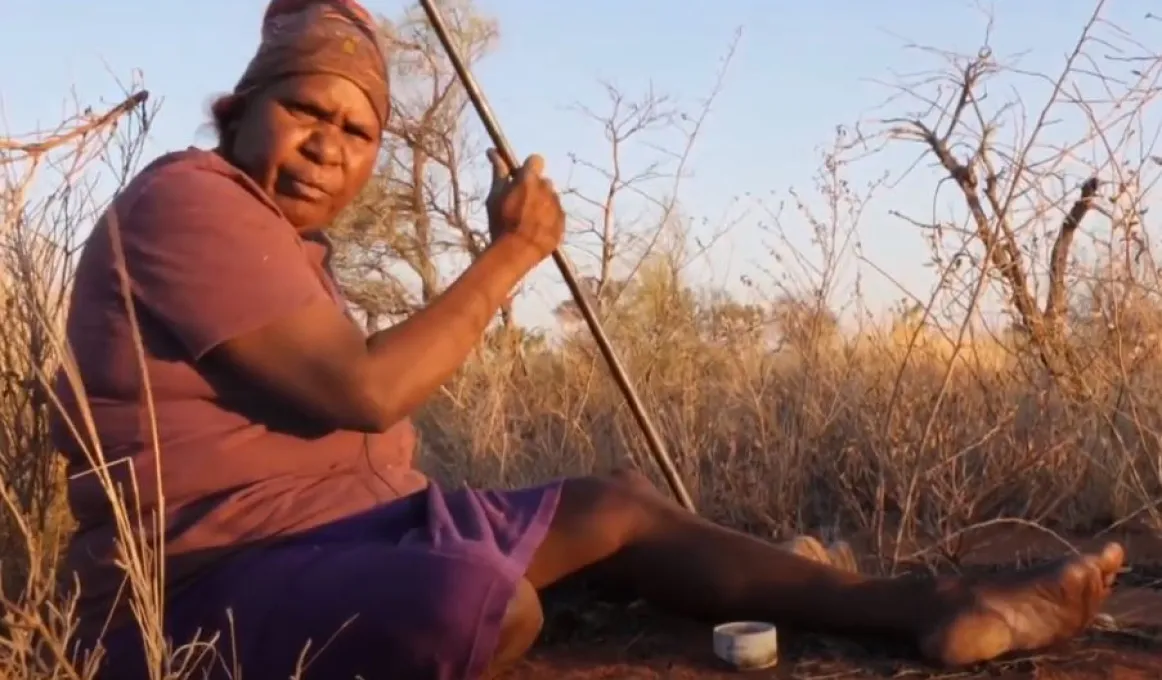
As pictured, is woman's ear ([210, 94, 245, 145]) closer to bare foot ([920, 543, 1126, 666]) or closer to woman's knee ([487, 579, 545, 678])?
woman's knee ([487, 579, 545, 678])

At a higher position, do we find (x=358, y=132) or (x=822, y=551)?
(x=358, y=132)

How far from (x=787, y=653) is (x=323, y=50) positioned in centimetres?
133

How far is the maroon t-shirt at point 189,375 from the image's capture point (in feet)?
6.52

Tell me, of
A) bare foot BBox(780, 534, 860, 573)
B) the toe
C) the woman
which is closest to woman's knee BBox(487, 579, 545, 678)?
the woman

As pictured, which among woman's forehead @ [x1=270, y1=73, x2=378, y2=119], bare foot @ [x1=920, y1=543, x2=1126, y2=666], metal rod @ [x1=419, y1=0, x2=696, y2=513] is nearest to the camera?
bare foot @ [x1=920, y1=543, x2=1126, y2=666]

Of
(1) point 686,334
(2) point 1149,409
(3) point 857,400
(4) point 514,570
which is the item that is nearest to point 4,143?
(4) point 514,570

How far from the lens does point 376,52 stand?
2.38 metres

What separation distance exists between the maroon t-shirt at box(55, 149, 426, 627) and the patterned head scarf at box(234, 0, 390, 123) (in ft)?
0.77

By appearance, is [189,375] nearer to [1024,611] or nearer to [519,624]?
[519,624]

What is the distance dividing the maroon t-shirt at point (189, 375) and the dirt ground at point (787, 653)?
56 cm

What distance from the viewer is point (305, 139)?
2.30 metres

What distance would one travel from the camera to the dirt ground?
220 centimetres

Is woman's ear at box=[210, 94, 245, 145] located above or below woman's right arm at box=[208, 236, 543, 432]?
above

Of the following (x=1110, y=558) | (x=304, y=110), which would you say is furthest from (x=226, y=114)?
(x=1110, y=558)
